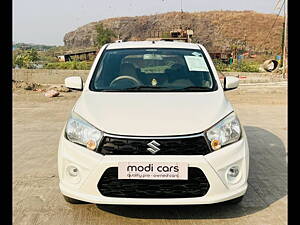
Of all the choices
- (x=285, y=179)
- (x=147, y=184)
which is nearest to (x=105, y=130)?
(x=147, y=184)

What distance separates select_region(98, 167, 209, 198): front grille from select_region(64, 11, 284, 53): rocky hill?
6920 centimetres

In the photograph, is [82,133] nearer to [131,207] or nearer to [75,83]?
[131,207]

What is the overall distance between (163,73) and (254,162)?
1891 millimetres

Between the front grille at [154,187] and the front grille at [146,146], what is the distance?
0.55 ft

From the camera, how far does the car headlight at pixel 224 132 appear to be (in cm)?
327

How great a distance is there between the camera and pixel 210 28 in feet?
268

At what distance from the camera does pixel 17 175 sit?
4.81 m

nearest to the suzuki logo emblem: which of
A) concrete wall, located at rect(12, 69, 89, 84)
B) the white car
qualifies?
the white car

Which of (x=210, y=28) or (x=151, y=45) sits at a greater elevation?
(x=210, y=28)

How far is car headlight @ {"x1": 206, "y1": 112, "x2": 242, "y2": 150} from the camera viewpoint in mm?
3271

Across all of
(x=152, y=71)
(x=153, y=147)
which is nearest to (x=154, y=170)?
(x=153, y=147)

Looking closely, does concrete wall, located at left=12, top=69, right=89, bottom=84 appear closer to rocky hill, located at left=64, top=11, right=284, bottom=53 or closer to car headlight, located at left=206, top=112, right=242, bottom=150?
car headlight, located at left=206, top=112, right=242, bottom=150

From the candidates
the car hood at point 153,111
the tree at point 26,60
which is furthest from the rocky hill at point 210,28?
the car hood at point 153,111

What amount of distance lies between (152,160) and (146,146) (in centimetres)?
13
